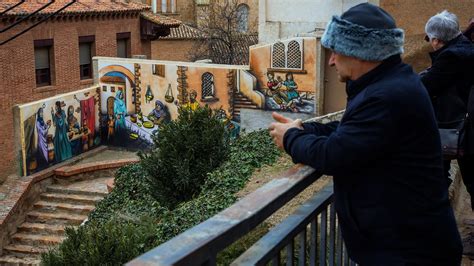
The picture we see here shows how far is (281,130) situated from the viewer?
10.1 feet

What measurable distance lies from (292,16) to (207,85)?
4.56 m

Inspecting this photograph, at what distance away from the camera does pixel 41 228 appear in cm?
2006

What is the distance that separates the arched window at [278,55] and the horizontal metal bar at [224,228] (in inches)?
848

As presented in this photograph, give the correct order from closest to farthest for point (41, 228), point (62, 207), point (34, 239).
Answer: point (34, 239) < point (41, 228) < point (62, 207)

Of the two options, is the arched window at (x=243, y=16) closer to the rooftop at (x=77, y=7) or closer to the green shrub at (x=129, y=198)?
the rooftop at (x=77, y=7)

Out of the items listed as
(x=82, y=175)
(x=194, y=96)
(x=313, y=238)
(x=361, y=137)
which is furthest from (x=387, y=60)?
(x=194, y=96)

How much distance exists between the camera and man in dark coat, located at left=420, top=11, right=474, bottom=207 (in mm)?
5152

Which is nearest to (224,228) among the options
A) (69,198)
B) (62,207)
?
(62,207)

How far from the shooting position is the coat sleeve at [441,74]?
5.14 metres

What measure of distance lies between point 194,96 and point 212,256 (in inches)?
945

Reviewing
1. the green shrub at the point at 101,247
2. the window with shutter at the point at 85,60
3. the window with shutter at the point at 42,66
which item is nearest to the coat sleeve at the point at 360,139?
the green shrub at the point at 101,247

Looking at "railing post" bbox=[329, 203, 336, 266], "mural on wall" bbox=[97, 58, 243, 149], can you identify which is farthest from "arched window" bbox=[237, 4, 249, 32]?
"railing post" bbox=[329, 203, 336, 266]

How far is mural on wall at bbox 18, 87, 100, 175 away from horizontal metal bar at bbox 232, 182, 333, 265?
20390 mm

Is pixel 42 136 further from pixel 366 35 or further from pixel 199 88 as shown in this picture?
pixel 366 35
